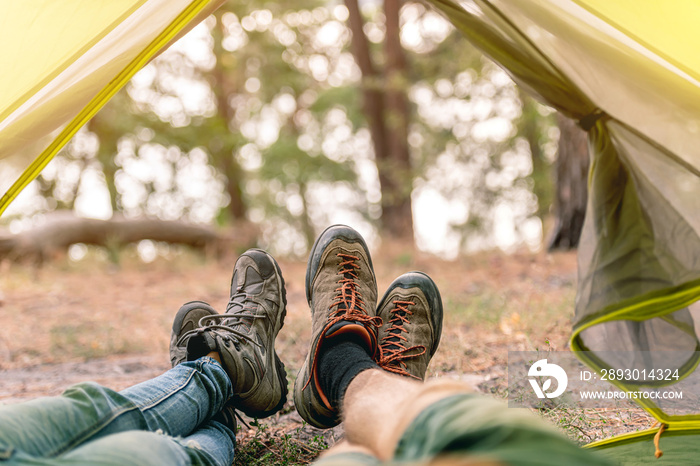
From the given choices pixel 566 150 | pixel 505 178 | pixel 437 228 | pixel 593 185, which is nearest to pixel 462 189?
pixel 505 178

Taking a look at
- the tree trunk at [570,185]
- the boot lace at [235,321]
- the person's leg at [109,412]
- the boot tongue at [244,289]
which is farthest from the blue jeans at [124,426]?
the tree trunk at [570,185]

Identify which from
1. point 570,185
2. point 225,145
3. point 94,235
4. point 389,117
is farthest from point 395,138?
point 94,235

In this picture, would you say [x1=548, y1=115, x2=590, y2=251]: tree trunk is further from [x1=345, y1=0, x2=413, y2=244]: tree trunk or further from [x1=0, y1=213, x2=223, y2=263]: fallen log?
[x1=0, y1=213, x2=223, y2=263]: fallen log

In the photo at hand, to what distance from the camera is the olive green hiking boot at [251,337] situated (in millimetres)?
1616

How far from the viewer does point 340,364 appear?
60.4 inches

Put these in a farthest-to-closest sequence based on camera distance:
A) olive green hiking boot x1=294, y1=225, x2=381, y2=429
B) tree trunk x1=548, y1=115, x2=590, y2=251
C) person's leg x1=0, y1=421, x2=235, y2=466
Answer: tree trunk x1=548, y1=115, x2=590, y2=251
olive green hiking boot x1=294, y1=225, x2=381, y2=429
person's leg x1=0, y1=421, x2=235, y2=466

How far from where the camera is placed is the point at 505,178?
299 inches

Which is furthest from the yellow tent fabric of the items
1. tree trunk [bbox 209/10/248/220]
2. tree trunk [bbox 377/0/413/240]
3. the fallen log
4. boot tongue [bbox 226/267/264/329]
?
tree trunk [bbox 209/10/248/220]

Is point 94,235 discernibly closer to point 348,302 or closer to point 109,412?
point 348,302

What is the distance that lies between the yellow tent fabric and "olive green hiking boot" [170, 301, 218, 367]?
30.7 inches

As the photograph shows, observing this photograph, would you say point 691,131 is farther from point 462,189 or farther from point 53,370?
point 462,189

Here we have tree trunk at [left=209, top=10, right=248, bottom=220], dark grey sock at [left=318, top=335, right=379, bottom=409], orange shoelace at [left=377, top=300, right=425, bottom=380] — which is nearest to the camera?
dark grey sock at [left=318, top=335, right=379, bottom=409]

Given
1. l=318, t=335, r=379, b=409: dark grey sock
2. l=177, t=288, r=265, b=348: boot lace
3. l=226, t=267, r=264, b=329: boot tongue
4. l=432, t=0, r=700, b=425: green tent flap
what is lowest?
l=318, t=335, r=379, b=409: dark grey sock

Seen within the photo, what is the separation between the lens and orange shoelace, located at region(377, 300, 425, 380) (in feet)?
5.60
